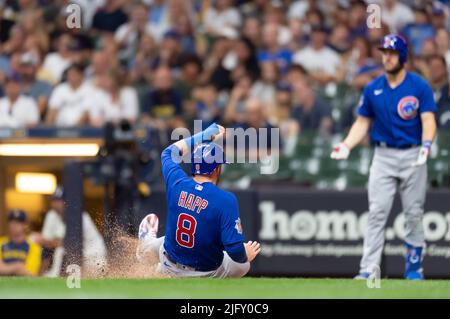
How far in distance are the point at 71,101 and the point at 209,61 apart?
207cm

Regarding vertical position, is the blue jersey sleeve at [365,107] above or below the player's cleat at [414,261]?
above

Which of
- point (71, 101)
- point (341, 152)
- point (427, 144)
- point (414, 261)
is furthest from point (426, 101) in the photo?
point (71, 101)

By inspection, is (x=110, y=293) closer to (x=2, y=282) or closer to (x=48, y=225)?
(x=2, y=282)

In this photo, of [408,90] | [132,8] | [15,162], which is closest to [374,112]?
[408,90]

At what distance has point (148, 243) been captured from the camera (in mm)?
10398

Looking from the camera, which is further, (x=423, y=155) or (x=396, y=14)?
(x=396, y=14)

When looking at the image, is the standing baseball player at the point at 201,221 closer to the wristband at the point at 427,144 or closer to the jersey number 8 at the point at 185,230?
the jersey number 8 at the point at 185,230

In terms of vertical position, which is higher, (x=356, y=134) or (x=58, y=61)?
(x=58, y=61)

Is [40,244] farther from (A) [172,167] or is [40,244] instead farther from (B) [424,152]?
(A) [172,167]

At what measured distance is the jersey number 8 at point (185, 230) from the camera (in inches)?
384

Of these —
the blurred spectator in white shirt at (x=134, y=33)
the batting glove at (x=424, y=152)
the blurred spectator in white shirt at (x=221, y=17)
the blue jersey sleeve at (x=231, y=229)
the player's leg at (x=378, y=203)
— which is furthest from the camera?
the blurred spectator in white shirt at (x=221, y=17)

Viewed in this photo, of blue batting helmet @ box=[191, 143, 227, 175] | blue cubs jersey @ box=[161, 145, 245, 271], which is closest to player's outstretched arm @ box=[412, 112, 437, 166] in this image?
blue cubs jersey @ box=[161, 145, 245, 271]

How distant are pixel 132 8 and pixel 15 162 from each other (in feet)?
12.2

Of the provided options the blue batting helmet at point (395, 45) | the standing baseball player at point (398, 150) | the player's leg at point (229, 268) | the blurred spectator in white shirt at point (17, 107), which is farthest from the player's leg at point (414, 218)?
the blurred spectator in white shirt at point (17, 107)
